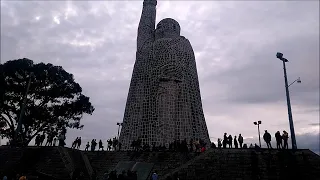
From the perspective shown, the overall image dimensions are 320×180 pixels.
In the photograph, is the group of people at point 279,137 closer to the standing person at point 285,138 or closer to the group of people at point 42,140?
the standing person at point 285,138

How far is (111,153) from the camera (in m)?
23.9

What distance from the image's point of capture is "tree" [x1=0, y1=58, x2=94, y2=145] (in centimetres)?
2936

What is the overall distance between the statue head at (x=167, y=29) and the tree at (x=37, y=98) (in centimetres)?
1327

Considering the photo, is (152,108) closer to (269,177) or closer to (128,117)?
(128,117)

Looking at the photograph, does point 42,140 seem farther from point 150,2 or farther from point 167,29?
point 150,2

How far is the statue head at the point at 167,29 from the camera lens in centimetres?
3691

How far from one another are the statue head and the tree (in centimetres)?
1327

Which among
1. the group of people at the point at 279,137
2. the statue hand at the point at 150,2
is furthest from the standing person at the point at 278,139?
the statue hand at the point at 150,2

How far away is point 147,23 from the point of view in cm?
3862

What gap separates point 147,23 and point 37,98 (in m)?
17.8

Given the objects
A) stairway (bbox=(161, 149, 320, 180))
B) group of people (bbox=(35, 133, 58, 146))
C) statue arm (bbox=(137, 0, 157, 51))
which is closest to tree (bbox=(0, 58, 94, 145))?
group of people (bbox=(35, 133, 58, 146))

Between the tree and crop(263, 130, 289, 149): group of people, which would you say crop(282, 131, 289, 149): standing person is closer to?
crop(263, 130, 289, 149): group of people

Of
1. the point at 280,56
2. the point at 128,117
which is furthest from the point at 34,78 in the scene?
the point at 280,56

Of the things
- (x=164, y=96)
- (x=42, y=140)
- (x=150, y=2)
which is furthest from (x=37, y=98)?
(x=150, y=2)
